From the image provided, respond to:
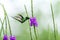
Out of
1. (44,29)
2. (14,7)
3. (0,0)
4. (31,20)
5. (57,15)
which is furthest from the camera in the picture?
(14,7)

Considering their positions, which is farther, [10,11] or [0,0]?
[10,11]

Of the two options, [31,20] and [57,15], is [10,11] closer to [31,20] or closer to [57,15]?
[57,15]

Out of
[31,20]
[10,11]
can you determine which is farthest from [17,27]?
[31,20]

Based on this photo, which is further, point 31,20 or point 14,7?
point 14,7

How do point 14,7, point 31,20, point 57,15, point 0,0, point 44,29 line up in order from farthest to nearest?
point 14,7 → point 57,15 → point 44,29 → point 0,0 → point 31,20

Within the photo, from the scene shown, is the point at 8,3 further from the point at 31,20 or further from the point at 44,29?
the point at 31,20

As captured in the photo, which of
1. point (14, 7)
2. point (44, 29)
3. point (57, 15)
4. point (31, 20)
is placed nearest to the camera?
point (31, 20)

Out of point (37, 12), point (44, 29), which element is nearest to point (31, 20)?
point (44, 29)

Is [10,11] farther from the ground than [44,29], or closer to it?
farther from the ground

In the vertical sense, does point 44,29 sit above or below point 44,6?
below
